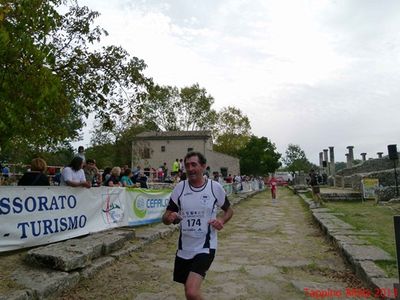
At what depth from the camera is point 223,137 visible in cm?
6581

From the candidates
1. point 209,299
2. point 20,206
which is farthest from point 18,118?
point 209,299

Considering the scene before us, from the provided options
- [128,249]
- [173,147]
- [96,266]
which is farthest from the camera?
[173,147]

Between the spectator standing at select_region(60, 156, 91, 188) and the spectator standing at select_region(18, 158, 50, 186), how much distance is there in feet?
1.46

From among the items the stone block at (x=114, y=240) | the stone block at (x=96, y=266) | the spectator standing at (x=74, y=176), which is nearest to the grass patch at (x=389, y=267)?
the stone block at (x=96, y=266)

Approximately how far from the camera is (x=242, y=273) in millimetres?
5793

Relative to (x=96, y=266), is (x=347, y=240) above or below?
above

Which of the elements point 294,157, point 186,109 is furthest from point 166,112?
point 294,157

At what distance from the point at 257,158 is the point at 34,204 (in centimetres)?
5996

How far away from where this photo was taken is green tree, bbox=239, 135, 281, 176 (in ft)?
212

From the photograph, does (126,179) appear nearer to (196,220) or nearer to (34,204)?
(34,204)

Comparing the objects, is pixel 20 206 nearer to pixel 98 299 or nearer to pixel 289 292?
pixel 98 299

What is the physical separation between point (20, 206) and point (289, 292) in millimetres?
4437

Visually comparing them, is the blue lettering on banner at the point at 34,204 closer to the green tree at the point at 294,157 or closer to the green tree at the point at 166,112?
the green tree at the point at 166,112

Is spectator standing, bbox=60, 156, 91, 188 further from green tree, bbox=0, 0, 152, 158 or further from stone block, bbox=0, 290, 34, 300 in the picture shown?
stone block, bbox=0, 290, 34, 300
